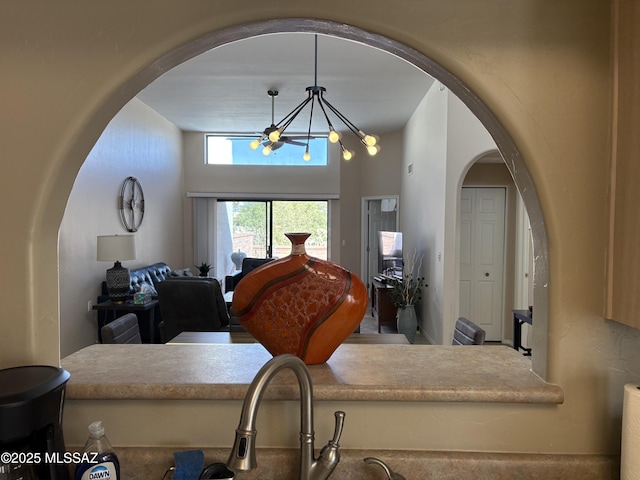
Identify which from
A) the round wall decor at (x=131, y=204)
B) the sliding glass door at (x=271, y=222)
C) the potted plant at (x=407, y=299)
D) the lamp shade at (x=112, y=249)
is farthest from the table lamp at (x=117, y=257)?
the sliding glass door at (x=271, y=222)

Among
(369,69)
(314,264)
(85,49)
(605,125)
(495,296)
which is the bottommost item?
(495,296)

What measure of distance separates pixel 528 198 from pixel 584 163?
15 cm

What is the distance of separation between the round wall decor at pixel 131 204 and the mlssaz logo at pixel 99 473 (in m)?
4.77

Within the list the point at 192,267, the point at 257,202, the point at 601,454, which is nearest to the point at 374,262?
the point at 257,202

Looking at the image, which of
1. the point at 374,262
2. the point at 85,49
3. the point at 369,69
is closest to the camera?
the point at 85,49

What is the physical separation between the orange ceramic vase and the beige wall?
52 centimetres

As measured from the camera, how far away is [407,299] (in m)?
5.45

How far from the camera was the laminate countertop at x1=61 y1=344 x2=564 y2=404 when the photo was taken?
1.04m

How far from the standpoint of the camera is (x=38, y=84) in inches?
40.5

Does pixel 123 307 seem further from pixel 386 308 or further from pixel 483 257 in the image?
pixel 483 257

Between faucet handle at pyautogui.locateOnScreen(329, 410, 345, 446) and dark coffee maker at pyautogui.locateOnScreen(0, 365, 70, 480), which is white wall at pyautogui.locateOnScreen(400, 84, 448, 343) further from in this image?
dark coffee maker at pyautogui.locateOnScreen(0, 365, 70, 480)

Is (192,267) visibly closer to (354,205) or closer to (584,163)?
(354,205)

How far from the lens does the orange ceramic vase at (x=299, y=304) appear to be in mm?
1058

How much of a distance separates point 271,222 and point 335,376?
699 centimetres
